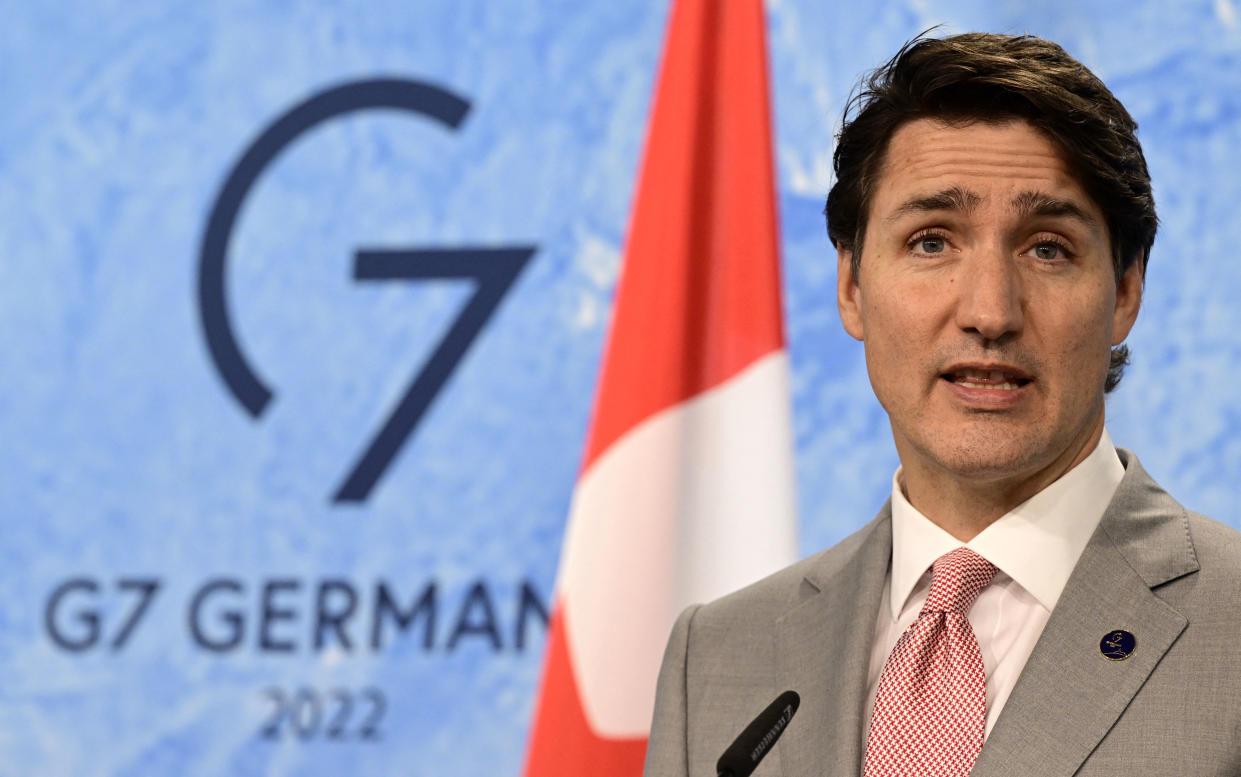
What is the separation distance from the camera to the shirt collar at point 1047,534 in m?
1.32

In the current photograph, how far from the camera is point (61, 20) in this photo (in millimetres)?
3191

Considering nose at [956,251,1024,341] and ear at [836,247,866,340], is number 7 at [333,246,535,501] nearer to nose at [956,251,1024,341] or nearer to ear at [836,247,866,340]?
ear at [836,247,866,340]

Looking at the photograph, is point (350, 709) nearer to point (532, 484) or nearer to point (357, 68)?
point (532, 484)

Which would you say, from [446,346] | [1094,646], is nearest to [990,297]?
[1094,646]

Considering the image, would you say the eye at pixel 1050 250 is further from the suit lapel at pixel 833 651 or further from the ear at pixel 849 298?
the suit lapel at pixel 833 651

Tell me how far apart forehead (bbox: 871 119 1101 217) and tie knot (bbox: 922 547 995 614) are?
35 cm

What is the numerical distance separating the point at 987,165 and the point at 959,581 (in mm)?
411

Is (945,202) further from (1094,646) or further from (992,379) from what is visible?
(1094,646)

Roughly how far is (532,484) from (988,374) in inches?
65.1

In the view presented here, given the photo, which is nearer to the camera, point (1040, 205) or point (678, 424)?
point (1040, 205)

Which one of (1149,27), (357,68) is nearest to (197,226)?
(357,68)

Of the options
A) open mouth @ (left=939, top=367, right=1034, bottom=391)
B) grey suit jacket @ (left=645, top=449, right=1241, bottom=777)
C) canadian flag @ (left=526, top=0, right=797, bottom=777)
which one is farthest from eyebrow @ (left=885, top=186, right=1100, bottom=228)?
canadian flag @ (left=526, top=0, right=797, bottom=777)

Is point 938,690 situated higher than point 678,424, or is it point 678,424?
point 678,424

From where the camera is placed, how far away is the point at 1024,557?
52.2 inches
